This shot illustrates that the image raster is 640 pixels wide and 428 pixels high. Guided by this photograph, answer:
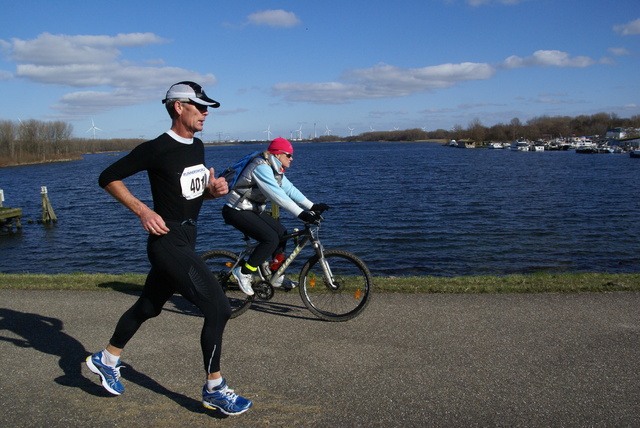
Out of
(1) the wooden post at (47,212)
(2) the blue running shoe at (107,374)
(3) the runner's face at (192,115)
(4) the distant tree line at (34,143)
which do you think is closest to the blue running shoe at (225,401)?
(2) the blue running shoe at (107,374)

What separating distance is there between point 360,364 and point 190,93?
2.76 m

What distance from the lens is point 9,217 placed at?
3009 centimetres

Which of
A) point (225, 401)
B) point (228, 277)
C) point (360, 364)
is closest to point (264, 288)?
point (228, 277)

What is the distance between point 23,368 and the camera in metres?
4.77

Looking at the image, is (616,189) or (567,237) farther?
(616,189)

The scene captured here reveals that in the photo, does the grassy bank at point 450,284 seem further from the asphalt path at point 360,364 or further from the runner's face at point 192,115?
the runner's face at point 192,115

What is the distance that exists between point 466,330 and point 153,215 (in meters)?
3.51

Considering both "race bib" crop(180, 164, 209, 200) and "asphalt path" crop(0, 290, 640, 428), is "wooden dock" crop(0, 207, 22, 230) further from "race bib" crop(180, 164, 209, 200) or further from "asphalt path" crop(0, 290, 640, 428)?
"race bib" crop(180, 164, 209, 200)

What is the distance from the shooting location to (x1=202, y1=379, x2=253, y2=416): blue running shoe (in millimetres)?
3814

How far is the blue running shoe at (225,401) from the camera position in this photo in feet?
12.5

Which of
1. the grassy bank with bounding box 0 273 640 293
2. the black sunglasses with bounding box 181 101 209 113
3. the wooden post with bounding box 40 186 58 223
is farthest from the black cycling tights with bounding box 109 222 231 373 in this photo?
the wooden post with bounding box 40 186 58 223

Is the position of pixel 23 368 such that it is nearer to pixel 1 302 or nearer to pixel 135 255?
pixel 1 302

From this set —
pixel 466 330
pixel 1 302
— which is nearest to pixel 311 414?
pixel 466 330

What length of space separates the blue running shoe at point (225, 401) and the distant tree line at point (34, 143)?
140 metres
